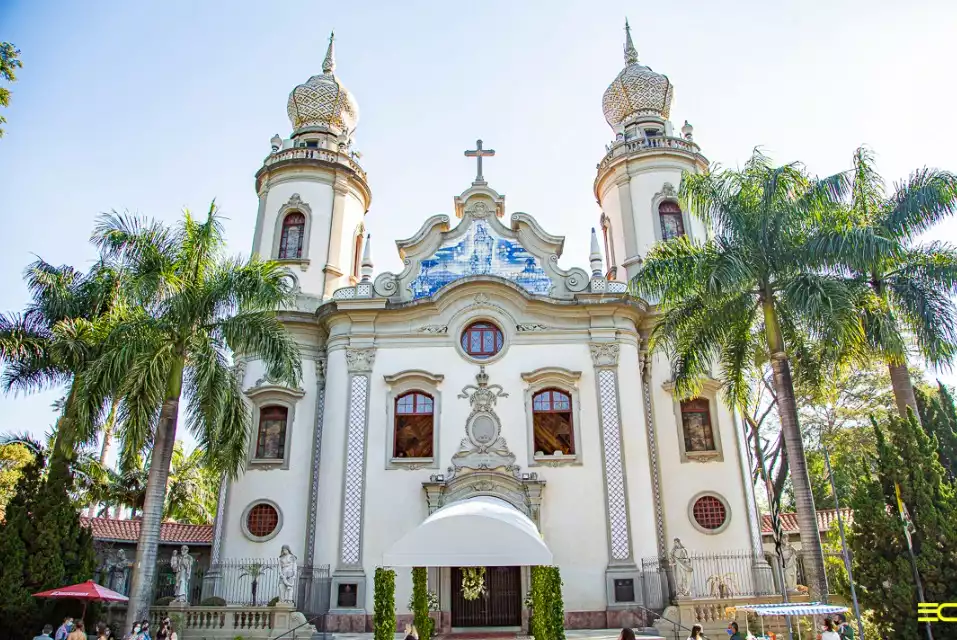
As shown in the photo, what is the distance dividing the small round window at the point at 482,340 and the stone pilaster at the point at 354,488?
2805 mm

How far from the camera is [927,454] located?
13516mm

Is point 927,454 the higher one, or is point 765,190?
point 765,190

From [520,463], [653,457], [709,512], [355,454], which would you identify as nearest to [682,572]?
[709,512]

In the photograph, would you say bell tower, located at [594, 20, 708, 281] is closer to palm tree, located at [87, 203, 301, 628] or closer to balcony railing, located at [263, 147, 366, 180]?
balcony railing, located at [263, 147, 366, 180]

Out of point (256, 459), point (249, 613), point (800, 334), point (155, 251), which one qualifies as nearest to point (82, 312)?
point (155, 251)

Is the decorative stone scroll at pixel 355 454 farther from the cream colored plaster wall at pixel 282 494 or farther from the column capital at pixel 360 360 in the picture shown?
the cream colored plaster wall at pixel 282 494

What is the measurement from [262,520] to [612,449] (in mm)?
9931

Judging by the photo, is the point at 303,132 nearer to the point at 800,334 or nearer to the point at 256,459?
the point at 256,459

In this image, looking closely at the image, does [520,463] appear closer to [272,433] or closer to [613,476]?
[613,476]

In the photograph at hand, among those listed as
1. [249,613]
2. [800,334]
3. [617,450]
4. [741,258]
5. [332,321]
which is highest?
[332,321]

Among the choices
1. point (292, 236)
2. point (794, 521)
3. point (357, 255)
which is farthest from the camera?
point (794, 521)

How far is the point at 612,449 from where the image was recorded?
63.5ft

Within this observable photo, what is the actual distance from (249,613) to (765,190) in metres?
14.9

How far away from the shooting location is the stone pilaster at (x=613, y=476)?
17984mm
